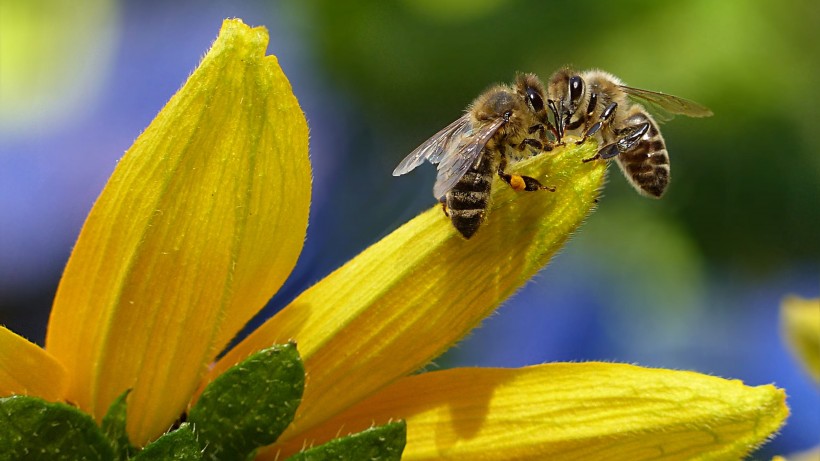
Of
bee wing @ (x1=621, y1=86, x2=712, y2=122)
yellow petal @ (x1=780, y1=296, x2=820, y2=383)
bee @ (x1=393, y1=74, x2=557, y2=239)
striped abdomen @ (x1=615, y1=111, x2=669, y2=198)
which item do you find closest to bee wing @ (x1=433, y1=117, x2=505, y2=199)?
bee @ (x1=393, y1=74, x2=557, y2=239)

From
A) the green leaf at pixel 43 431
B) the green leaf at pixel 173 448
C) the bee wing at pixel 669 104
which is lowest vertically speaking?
the green leaf at pixel 173 448

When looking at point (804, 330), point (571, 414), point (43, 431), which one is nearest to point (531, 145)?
point (571, 414)

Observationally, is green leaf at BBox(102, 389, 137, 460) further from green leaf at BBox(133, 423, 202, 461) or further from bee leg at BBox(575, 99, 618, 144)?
bee leg at BBox(575, 99, 618, 144)

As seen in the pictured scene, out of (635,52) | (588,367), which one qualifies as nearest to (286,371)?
(588,367)

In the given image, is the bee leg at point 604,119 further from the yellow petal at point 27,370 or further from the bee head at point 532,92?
the yellow petal at point 27,370

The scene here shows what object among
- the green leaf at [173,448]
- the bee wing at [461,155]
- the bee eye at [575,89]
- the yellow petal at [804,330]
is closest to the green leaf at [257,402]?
the green leaf at [173,448]
